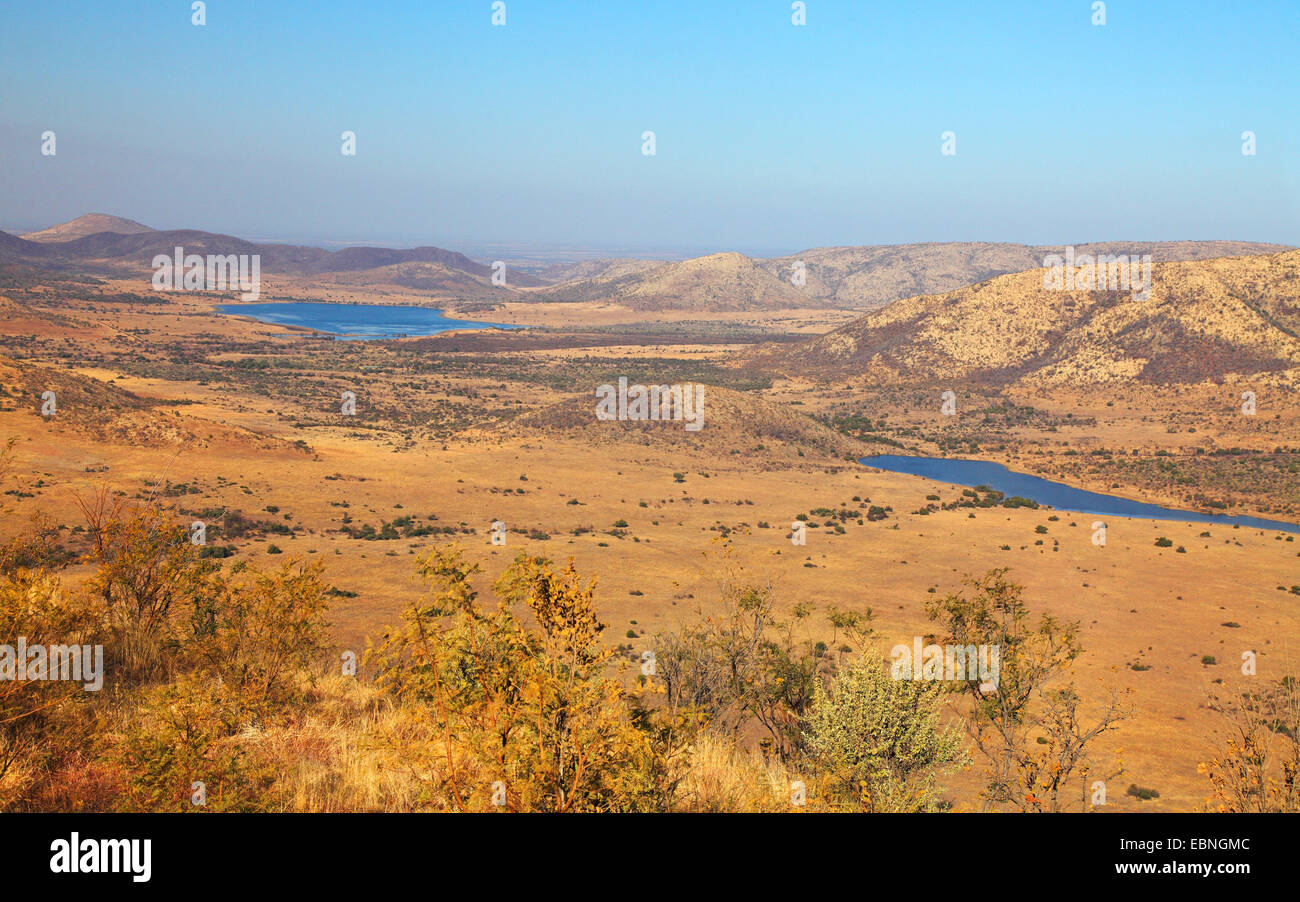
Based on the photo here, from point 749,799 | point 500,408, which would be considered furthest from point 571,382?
point 749,799

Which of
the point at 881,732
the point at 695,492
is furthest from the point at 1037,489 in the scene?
the point at 881,732

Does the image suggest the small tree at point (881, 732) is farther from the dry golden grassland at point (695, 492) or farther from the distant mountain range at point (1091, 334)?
the distant mountain range at point (1091, 334)

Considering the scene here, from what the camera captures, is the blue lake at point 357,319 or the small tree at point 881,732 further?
the blue lake at point 357,319

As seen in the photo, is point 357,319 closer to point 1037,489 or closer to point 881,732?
point 1037,489

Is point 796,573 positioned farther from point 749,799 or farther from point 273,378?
point 273,378

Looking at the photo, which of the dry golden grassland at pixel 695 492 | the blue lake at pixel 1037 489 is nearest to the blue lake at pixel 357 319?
the dry golden grassland at pixel 695 492

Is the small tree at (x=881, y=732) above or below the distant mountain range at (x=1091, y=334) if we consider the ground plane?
below
